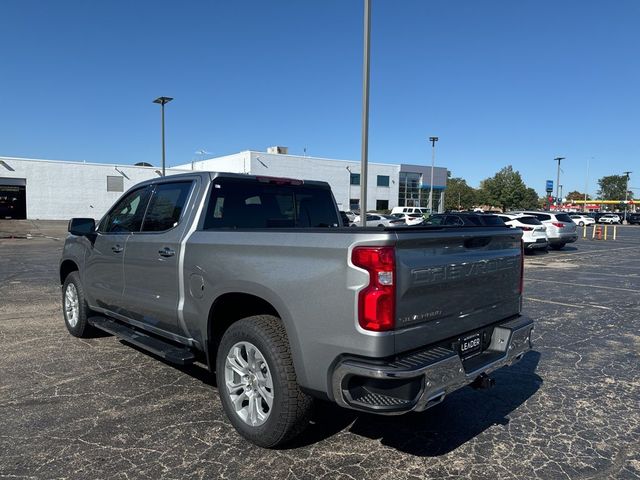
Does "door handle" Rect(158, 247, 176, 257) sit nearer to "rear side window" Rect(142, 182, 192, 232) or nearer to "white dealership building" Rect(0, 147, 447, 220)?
"rear side window" Rect(142, 182, 192, 232)

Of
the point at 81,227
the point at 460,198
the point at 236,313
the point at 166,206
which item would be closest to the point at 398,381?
the point at 236,313

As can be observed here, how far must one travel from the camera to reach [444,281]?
10.3 ft

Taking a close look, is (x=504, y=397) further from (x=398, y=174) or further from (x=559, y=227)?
(x=398, y=174)

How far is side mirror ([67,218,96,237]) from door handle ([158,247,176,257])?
5.82 feet

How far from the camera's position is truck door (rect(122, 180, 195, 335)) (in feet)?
13.6

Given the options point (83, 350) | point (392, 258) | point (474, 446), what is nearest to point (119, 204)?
point (83, 350)

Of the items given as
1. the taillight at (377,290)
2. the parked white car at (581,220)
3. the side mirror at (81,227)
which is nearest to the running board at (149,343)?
the side mirror at (81,227)

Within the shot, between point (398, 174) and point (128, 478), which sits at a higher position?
point (398, 174)

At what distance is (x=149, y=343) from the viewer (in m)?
4.39

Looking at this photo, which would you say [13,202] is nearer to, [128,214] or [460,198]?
[128,214]

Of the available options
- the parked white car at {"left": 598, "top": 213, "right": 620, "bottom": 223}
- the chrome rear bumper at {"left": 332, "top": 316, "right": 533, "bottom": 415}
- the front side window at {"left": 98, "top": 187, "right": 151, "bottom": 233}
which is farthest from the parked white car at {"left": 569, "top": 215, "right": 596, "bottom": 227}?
the chrome rear bumper at {"left": 332, "top": 316, "right": 533, "bottom": 415}

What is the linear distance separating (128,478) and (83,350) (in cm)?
301

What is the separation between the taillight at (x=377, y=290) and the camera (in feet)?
9.04

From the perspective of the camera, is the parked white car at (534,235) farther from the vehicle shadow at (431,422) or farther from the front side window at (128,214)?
the front side window at (128,214)
